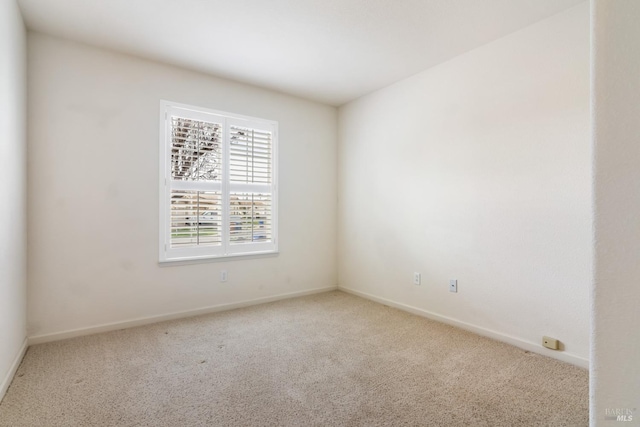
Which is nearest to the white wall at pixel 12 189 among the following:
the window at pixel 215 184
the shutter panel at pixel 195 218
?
the window at pixel 215 184

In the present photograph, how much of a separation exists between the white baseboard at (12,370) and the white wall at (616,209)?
2807 mm

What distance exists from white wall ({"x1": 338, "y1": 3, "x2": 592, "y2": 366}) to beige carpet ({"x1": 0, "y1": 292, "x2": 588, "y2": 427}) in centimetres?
38

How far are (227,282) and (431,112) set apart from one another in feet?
9.45

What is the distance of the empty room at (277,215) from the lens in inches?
76.9

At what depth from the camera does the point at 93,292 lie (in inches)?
110

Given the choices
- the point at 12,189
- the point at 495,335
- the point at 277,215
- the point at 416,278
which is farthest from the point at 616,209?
the point at 277,215

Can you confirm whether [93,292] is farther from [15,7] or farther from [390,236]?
[390,236]

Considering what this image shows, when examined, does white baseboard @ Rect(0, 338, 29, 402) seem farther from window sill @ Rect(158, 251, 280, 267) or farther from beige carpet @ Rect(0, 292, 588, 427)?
window sill @ Rect(158, 251, 280, 267)

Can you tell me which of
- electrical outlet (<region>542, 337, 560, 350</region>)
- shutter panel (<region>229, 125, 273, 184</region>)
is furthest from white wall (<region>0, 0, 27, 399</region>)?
electrical outlet (<region>542, 337, 560, 350</region>)

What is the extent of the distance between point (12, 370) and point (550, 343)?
12.4 ft

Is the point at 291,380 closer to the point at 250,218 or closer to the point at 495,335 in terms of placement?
the point at 495,335

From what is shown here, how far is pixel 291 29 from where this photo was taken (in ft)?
8.32

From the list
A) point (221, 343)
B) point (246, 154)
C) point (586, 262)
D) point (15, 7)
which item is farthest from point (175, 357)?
point (586, 262)

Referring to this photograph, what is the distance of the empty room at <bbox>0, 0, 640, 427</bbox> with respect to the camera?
1.95 m
